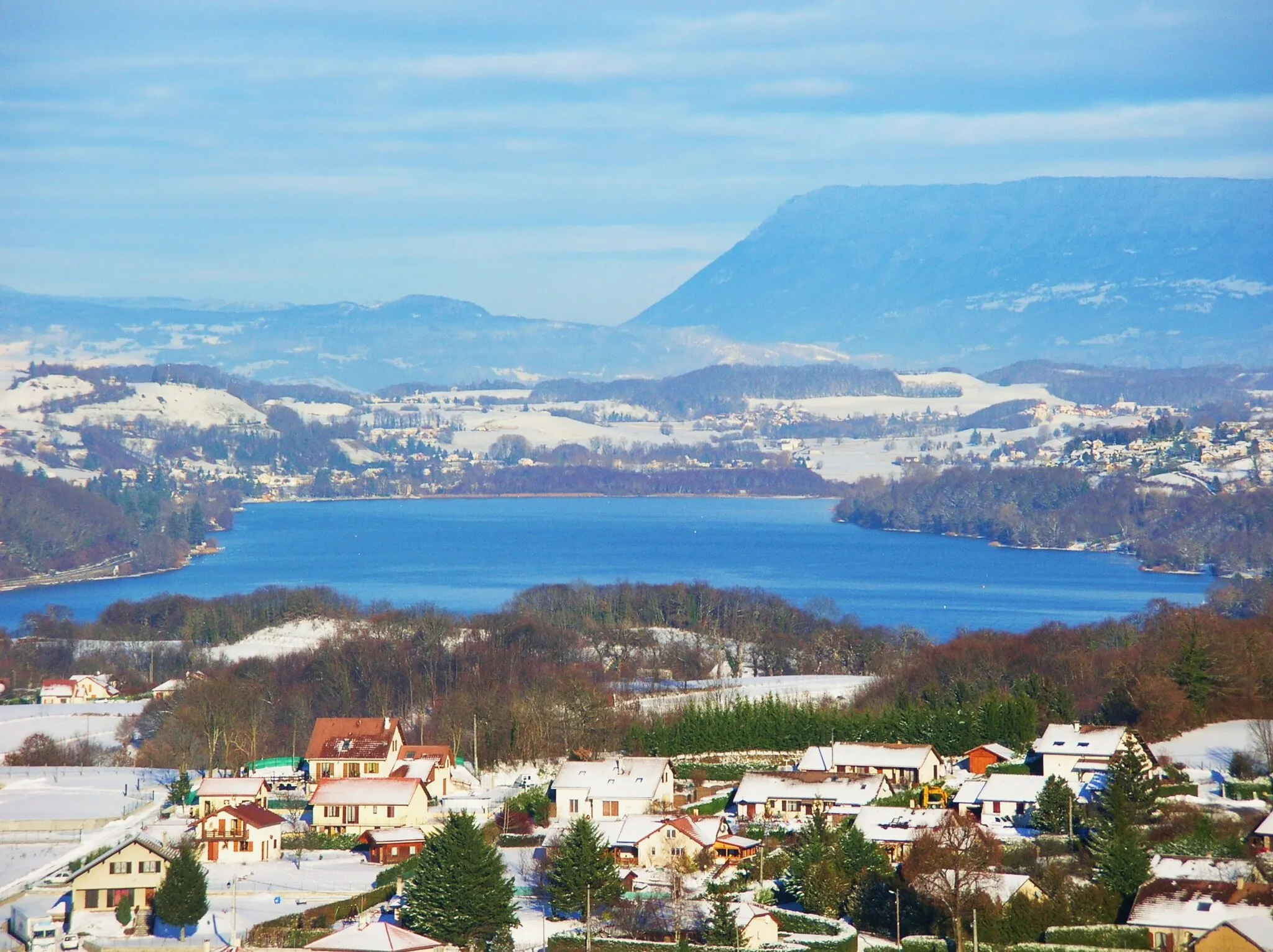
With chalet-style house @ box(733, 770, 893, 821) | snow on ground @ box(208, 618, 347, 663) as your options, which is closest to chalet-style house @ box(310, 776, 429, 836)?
chalet-style house @ box(733, 770, 893, 821)

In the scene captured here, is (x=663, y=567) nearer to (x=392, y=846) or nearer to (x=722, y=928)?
(x=392, y=846)

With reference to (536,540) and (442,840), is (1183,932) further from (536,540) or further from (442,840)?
(536,540)

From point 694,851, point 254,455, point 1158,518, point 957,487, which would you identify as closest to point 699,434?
point 254,455

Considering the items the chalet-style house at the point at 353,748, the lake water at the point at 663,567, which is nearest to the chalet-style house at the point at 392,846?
the chalet-style house at the point at 353,748

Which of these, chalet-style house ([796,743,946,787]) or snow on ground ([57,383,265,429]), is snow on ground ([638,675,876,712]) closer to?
chalet-style house ([796,743,946,787])

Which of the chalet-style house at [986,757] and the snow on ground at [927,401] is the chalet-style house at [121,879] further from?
the snow on ground at [927,401]

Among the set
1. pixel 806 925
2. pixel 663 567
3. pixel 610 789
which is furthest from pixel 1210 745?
pixel 663 567
